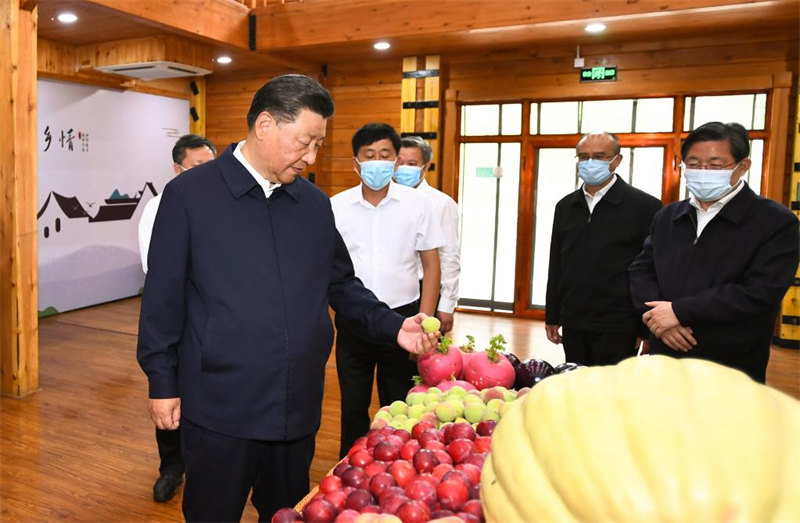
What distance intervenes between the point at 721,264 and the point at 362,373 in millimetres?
1488

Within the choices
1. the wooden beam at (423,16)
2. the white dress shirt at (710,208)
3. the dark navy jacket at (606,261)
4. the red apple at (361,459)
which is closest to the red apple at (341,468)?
the red apple at (361,459)

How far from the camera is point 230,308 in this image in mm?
1595

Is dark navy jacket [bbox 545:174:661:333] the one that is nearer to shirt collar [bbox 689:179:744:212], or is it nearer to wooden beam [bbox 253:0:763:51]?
shirt collar [bbox 689:179:744:212]

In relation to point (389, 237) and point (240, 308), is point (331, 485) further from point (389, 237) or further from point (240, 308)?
point (389, 237)

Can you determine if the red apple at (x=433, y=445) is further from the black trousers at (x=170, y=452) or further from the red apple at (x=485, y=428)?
the black trousers at (x=170, y=452)

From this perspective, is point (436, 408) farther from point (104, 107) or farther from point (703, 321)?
point (104, 107)

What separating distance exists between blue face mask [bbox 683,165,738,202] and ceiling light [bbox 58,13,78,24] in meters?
5.47

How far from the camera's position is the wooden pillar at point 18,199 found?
404 centimetres

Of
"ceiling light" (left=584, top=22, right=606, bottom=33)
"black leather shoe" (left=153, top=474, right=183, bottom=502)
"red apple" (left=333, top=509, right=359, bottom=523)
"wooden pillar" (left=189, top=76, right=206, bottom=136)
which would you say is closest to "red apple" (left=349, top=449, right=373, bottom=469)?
"red apple" (left=333, top=509, right=359, bottom=523)

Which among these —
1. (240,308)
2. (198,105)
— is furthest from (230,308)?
(198,105)

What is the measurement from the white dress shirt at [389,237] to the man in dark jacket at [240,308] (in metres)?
1.04

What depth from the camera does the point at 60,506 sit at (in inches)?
111

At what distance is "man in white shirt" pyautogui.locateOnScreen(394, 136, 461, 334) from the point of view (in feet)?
10.1

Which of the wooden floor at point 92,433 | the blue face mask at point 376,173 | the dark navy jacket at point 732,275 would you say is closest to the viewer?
the dark navy jacket at point 732,275
